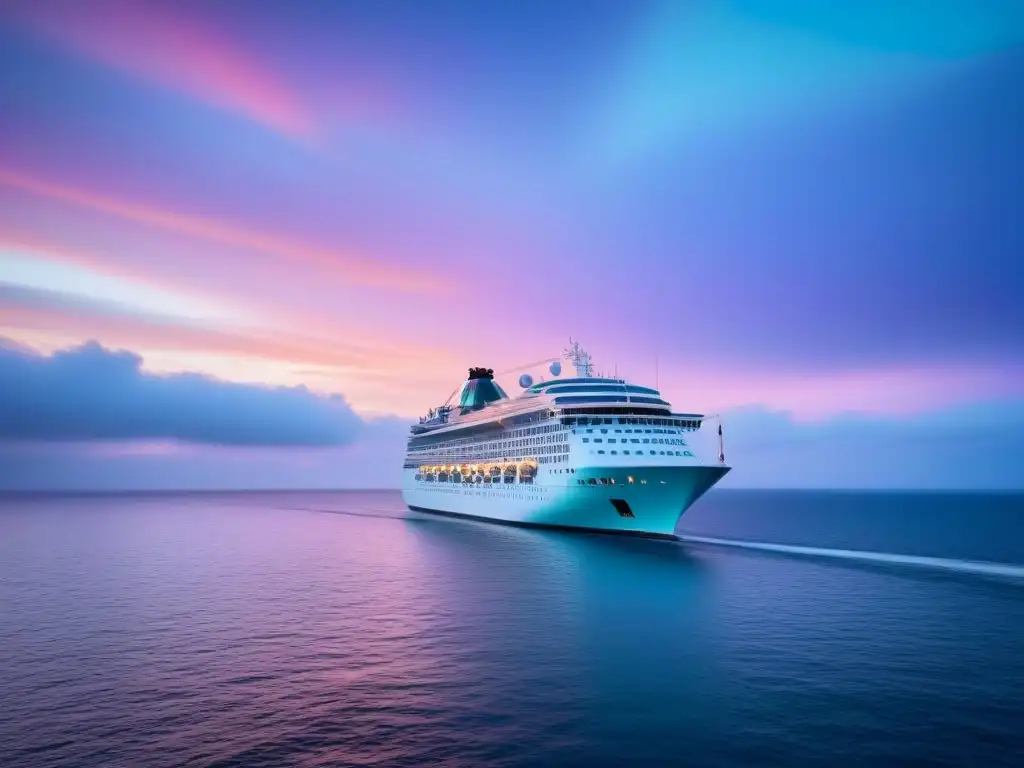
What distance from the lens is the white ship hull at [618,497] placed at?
193 ft

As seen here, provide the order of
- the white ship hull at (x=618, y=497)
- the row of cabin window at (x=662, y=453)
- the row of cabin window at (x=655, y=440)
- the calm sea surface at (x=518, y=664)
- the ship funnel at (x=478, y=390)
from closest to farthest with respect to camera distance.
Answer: the calm sea surface at (x=518, y=664), the white ship hull at (x=618, y=497), the row of cabin window at (x=662, y=453), the row of cabin window at (x=655, y=440), the ship funnel at (x=478, y=390)

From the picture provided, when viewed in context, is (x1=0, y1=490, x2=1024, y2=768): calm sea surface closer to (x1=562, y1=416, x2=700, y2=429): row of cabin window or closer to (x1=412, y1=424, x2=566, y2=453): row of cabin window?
(x1=562, y1=416, x2=700, y2=429): row of cabin window

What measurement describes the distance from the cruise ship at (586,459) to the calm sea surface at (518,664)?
33.8ft

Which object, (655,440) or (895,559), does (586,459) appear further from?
(895,559)

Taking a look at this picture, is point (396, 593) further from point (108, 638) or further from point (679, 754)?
point (679, 754)

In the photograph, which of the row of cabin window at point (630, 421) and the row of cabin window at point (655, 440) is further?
the row of cabin window at point (630, 421)

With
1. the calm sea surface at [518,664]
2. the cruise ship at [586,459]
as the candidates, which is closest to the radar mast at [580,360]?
the cruise ship at [586,459]

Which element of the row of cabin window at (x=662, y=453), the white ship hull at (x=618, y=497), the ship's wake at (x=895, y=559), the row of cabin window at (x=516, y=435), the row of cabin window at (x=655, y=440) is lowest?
the ship's wake at (x=895, y=559)

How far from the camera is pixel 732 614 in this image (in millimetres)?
31812

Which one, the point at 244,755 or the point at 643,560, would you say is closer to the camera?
the point at 244,755

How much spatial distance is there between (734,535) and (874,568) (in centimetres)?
3119

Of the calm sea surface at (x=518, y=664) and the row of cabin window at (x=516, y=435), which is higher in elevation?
the row of cabin window at (x=516, y=435)

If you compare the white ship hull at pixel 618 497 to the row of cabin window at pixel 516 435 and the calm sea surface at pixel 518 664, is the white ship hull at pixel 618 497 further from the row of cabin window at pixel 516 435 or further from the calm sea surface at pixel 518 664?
the calm sea surface at pixel 518 664

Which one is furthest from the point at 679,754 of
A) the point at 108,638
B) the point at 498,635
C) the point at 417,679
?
the point at 108,638
